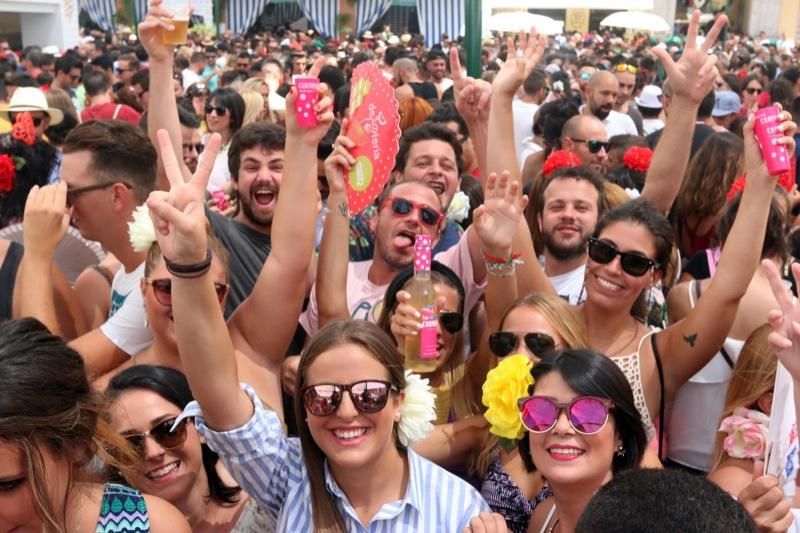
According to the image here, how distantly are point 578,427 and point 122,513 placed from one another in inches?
42.3

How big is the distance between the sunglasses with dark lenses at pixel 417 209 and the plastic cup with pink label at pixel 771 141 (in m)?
1.23

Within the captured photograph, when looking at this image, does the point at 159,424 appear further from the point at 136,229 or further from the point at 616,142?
the point at 616,142

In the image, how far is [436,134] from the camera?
4695 millimetres

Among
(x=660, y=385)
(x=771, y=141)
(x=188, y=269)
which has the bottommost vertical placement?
(x=660, y=385)

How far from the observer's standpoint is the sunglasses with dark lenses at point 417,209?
362 centimetres

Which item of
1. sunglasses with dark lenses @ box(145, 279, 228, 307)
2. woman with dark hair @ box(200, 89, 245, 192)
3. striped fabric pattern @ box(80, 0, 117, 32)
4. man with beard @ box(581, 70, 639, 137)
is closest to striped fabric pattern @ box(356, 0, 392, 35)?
striped fabric pattern @ box(80, 0, 117, 32)

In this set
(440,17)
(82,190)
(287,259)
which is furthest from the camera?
(440,17)

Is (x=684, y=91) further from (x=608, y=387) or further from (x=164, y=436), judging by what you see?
(x=164, y=436)

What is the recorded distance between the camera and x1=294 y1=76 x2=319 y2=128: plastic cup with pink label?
2.95 meters

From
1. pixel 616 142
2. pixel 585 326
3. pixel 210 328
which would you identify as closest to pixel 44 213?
pixel 210 328

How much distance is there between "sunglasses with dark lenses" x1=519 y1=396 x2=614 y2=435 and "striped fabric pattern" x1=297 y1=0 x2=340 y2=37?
2556 cm

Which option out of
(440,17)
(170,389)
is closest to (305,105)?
(170,389)

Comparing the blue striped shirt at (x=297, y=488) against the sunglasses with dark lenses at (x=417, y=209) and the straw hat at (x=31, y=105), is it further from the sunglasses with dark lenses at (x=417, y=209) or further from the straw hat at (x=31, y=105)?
the straw hat at (x=31, y=105)

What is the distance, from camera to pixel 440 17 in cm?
2231
